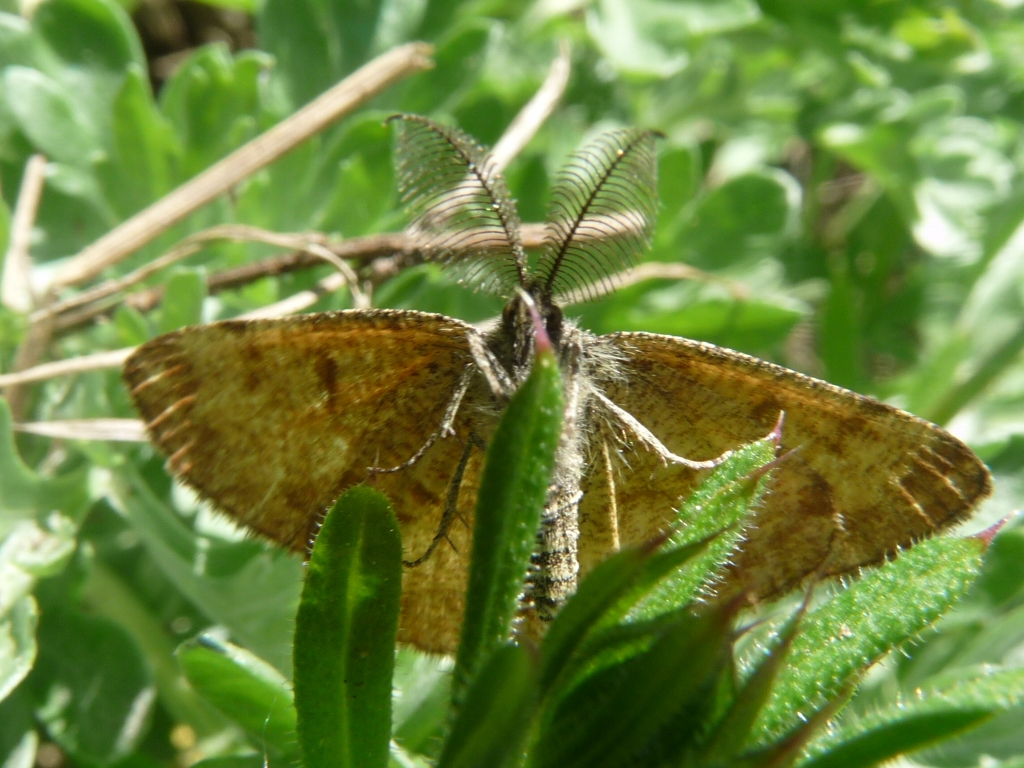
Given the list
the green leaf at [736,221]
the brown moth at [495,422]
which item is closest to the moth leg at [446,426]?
the brown moth at [495,422]

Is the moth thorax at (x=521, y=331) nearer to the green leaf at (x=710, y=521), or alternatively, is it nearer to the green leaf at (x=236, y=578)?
the green leaf at (x=710, y=521)

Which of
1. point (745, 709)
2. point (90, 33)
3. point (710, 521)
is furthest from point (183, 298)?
point (745, 709)

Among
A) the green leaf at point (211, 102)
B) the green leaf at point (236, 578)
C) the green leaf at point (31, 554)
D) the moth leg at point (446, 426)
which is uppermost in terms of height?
the green leaf at point (211, 102)

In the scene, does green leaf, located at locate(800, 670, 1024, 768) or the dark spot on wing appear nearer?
green leaf, located at locate(800, 670, 1024, 768)

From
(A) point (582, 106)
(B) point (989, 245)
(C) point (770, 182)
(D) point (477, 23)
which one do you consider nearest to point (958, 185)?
(B) point (989, 245)

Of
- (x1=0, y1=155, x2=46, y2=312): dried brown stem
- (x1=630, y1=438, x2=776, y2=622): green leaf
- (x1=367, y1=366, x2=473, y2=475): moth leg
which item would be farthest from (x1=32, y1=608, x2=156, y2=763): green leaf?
(x1=630, y1=438, x2=776, y2=622): green leaf

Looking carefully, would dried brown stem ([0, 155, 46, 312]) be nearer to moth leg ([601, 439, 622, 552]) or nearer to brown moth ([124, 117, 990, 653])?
brown moth ([124, 117, 990, 653])

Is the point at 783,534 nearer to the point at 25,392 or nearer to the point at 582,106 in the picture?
the point at 25,392

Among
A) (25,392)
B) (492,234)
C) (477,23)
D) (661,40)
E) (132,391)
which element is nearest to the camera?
(132,391)
